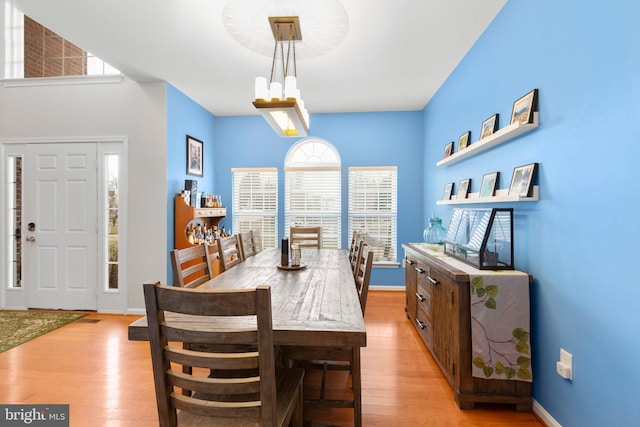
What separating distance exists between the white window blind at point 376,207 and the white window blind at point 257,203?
1.26m

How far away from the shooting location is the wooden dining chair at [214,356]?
98 cm

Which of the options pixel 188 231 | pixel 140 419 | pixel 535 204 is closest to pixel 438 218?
pixel 535 204

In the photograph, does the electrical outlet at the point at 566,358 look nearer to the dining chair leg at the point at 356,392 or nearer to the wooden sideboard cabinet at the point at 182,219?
the dining chair leg at the point at 356,392

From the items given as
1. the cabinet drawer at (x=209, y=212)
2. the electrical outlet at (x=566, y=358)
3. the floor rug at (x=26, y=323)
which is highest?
the cabinet drawer at (x=209, y=212)

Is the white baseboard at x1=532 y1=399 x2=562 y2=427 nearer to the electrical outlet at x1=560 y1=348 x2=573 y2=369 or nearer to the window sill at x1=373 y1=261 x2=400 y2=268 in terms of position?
the electrical outlet at x1=560 y1=348 x2=573 y2=369

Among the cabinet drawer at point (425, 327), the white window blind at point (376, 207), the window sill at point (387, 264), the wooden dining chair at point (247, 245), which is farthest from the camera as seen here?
the white window blind at point (376, 207)

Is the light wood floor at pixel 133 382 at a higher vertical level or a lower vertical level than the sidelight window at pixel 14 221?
lower

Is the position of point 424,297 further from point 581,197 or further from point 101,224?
point 101,224

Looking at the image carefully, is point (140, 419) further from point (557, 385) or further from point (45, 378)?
point (557, 385)

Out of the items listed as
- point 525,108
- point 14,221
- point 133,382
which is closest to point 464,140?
point 525,108

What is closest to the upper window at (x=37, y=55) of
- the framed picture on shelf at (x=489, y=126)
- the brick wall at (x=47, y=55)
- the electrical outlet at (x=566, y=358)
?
the brick wall at (x=47, y=55)

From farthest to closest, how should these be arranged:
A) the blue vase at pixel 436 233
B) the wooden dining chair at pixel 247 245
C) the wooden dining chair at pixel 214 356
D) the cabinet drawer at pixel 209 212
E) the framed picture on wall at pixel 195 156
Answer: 1. the framed picture on wall at pixel 195 156
2. the cabinet drawer at pixel 209 212
3. the blue vase at pixel 436 233
4. the wooden dining chair at pixel 247 245
5. the wooden dining chair at pixel 214 356

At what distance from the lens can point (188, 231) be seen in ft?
13.1

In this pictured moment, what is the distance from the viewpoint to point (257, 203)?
205 inches
